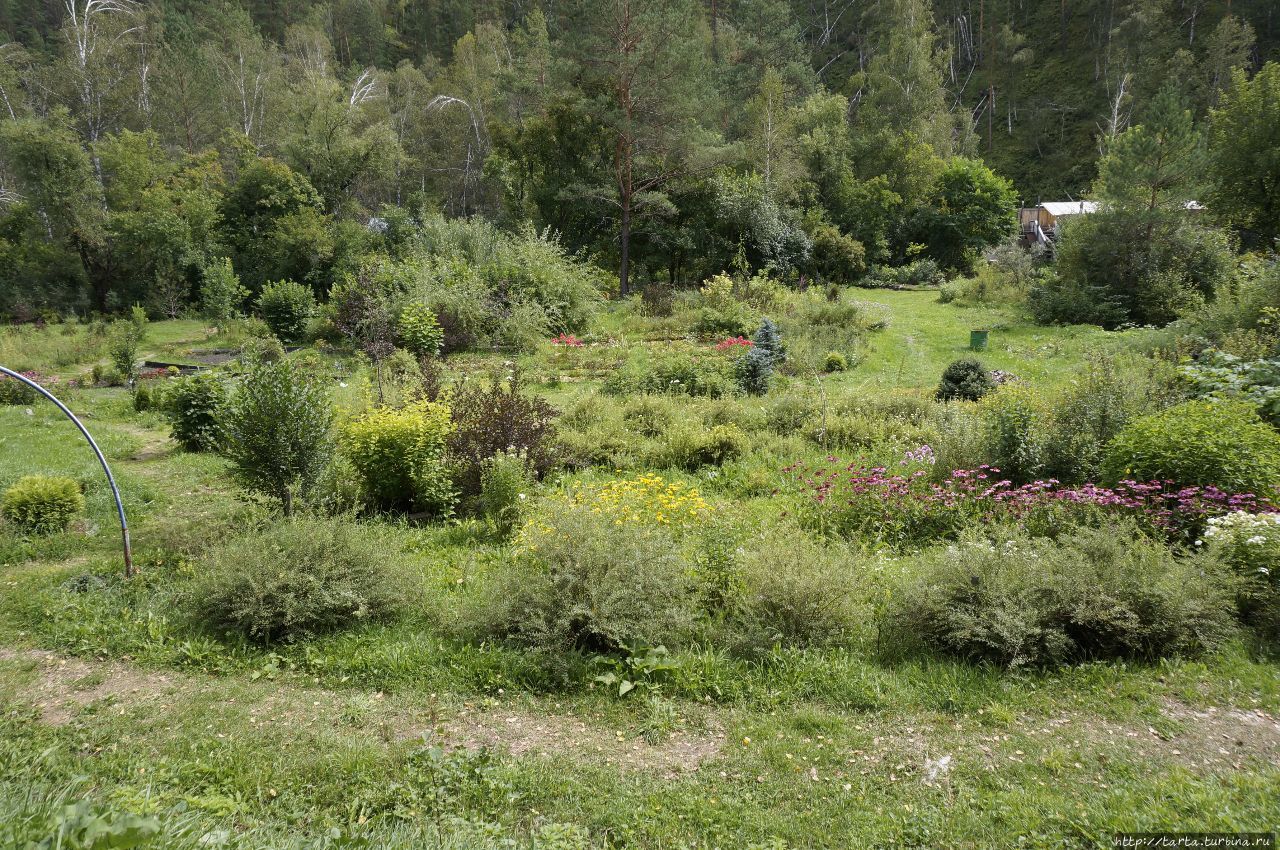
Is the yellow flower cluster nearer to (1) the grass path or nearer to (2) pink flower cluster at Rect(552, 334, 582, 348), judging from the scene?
(1) the grass path

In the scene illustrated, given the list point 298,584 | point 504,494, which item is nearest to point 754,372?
point 504,494

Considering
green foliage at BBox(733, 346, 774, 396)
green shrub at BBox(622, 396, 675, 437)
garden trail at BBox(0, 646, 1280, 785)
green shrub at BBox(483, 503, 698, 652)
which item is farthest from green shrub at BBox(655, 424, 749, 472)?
garden trail at BBox(0, 646, 1280, 785)

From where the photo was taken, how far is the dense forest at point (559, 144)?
2300 cm

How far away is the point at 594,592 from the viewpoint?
4.90 m

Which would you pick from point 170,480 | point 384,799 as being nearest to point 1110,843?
point 384,799

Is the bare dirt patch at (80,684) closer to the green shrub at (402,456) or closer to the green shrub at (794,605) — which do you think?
the green shrub at (402,456)

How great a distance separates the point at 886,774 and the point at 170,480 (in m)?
8.82

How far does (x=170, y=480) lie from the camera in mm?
8672

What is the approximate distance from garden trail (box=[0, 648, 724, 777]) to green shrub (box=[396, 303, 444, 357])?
1091 cm

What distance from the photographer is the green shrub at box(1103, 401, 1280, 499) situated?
19.6ft

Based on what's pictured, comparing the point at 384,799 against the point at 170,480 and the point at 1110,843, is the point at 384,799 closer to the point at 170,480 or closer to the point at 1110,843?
the point at 1110,843

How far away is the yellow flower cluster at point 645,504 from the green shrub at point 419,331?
31.7 ft

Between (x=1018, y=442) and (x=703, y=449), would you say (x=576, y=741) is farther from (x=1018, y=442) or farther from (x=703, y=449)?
(x=1018, y=442)

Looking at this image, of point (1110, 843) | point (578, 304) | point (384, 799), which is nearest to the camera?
point (1110, 843)
